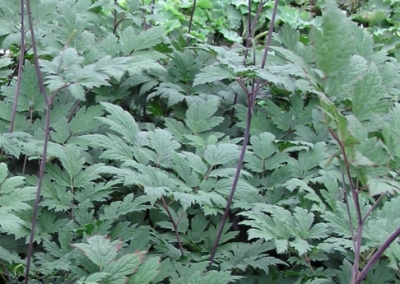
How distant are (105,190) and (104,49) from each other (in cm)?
58

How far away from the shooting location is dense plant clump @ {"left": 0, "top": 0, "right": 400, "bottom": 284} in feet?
3.51

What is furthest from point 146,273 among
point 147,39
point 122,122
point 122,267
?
point 147,39

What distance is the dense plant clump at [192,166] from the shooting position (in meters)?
1.07

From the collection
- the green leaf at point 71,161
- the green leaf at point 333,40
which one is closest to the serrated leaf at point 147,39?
the green leaf at point 71,161

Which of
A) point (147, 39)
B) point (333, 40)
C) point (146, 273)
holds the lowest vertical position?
point (146, 273)

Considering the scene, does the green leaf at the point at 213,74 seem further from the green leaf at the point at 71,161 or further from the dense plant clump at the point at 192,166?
the green leaf at the point at 71,161

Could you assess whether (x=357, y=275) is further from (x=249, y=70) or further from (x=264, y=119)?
(x=264, y=119)

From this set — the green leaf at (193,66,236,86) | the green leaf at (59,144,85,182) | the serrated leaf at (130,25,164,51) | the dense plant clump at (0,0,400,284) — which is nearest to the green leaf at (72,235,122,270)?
the dense plant clump at (0,0,400,284)

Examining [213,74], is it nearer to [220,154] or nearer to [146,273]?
[220,154]

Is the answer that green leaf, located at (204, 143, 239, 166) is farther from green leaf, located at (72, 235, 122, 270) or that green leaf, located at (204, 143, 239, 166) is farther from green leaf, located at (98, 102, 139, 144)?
green leaf, located at (72, 235, 122, 270)

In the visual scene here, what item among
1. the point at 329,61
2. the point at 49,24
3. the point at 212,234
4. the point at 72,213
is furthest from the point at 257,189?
the point at 49,24

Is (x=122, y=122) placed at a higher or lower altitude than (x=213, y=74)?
lower

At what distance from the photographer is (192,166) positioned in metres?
1.57

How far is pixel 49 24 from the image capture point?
190 centimetres
